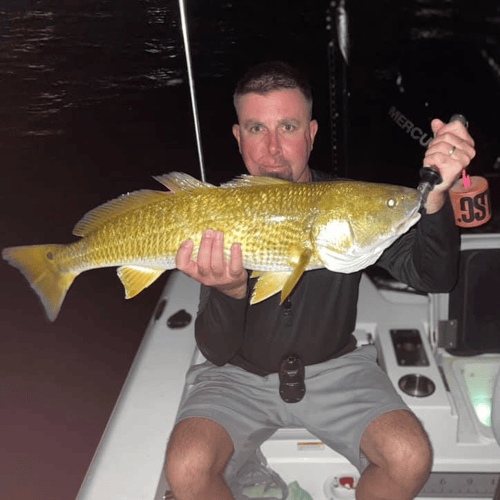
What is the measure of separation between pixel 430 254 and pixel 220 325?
3.52 ft

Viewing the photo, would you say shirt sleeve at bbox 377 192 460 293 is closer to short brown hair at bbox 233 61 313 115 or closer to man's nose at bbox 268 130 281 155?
man's nose at bbox 268 130 281 155

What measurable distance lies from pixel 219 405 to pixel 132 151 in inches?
652

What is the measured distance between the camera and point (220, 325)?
2338mm

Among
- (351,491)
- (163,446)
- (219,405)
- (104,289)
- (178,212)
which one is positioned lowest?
(104,289)

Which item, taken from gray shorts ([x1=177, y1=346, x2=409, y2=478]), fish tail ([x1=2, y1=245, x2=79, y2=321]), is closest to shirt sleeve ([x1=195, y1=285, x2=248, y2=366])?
gray shorts ([x1=177, y1=346, x2=409, y2=478])

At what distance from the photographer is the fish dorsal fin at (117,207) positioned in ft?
7.05

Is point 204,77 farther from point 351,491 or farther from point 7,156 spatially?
point 351,491

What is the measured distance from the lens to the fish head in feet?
6.29

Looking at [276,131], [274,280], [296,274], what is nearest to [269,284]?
[274,280]

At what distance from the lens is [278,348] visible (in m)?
2.57

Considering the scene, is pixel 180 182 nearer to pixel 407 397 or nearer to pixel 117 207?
pixel 117 207

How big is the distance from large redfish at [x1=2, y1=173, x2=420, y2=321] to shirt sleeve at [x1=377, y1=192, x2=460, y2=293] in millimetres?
291

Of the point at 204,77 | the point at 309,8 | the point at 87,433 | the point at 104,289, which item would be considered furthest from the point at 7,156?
the point at 87,433

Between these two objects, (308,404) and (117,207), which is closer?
(117,207)
